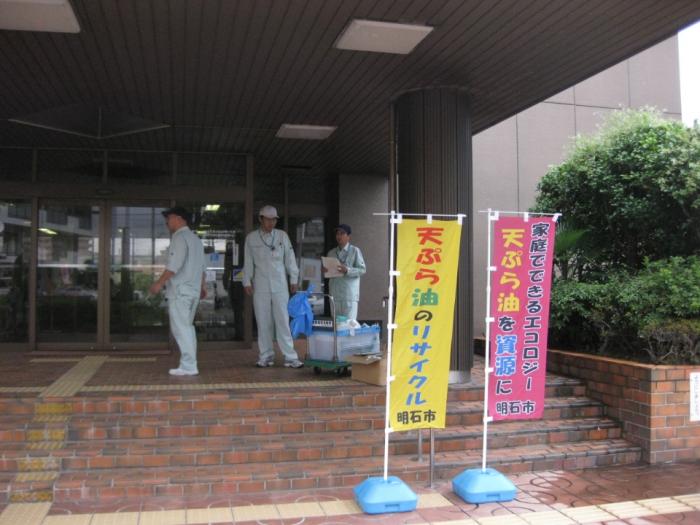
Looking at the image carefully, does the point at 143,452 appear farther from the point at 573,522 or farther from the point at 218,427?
the point at 573,522

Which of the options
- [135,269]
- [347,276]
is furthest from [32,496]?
[135,269]

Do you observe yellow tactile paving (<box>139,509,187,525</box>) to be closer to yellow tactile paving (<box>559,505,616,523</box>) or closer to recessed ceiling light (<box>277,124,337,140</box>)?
yellow tactile paving (<box>559,505,616,523</box>)

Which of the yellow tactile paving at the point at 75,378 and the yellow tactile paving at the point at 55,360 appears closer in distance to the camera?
the yellow tactile paving at the point at 75,378

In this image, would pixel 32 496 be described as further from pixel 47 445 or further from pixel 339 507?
pixel 339 507

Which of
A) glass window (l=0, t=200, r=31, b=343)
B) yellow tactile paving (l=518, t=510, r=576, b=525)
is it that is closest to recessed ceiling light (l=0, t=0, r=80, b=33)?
glass window (l=0, t=200, r=31, b=343)

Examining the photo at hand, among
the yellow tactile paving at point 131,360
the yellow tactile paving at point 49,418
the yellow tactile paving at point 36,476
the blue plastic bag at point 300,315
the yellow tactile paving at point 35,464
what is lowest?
the yellow tactile paving at point 36,476

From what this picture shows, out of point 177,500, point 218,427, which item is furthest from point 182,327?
point 177,500

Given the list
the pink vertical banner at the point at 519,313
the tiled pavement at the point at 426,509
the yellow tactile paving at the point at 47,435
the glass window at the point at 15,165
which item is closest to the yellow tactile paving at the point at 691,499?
the tiled pavement at the point at 426,509

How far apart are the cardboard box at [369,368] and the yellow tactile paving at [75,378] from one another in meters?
2.53

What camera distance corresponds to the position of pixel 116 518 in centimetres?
414

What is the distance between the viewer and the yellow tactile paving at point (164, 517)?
4.09m

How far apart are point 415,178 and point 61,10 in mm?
3436

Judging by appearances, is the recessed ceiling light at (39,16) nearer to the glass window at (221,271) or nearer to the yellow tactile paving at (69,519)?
the yellow tactile paving at (69,519)

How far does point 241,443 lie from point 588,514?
2.58 metres
